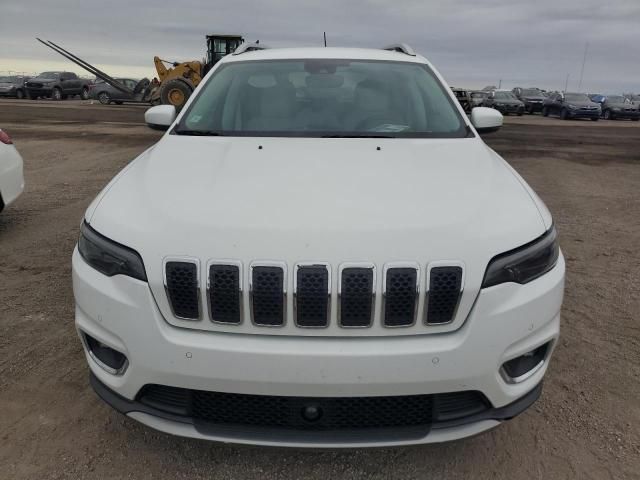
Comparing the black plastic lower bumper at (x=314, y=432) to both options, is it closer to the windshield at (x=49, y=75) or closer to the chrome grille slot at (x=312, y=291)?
the chrome grille slot at (x=312, y=291)

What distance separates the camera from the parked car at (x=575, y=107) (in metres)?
27.7

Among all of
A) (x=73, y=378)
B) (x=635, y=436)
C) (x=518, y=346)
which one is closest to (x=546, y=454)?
(x=635, y=436)

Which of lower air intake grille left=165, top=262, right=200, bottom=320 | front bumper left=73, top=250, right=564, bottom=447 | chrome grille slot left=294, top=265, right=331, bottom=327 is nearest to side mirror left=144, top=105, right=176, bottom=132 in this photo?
front bumper left=73, top=250, right=564, bottom=447

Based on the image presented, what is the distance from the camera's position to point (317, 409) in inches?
76.0

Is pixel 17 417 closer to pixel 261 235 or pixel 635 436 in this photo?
pixel 261 235

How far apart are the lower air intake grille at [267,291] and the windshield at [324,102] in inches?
54.1

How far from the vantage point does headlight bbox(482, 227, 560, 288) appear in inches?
75.5

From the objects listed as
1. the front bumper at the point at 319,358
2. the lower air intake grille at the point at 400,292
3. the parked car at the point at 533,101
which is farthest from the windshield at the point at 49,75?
the lower air intake grille at the point at 400,292

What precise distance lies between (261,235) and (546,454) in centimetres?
162

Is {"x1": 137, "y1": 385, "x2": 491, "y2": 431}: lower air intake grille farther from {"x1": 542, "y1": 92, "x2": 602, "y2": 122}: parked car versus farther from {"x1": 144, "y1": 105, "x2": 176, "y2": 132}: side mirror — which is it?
{"x1": 542, "y1": 92, "x2": 602, "y2": 122}: parked car

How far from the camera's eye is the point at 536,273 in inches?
80.3

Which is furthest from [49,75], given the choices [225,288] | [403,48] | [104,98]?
[225,288]

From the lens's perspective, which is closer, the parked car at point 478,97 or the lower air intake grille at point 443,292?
the lower air intake grille at point 443,292

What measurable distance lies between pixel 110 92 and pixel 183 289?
104ft
